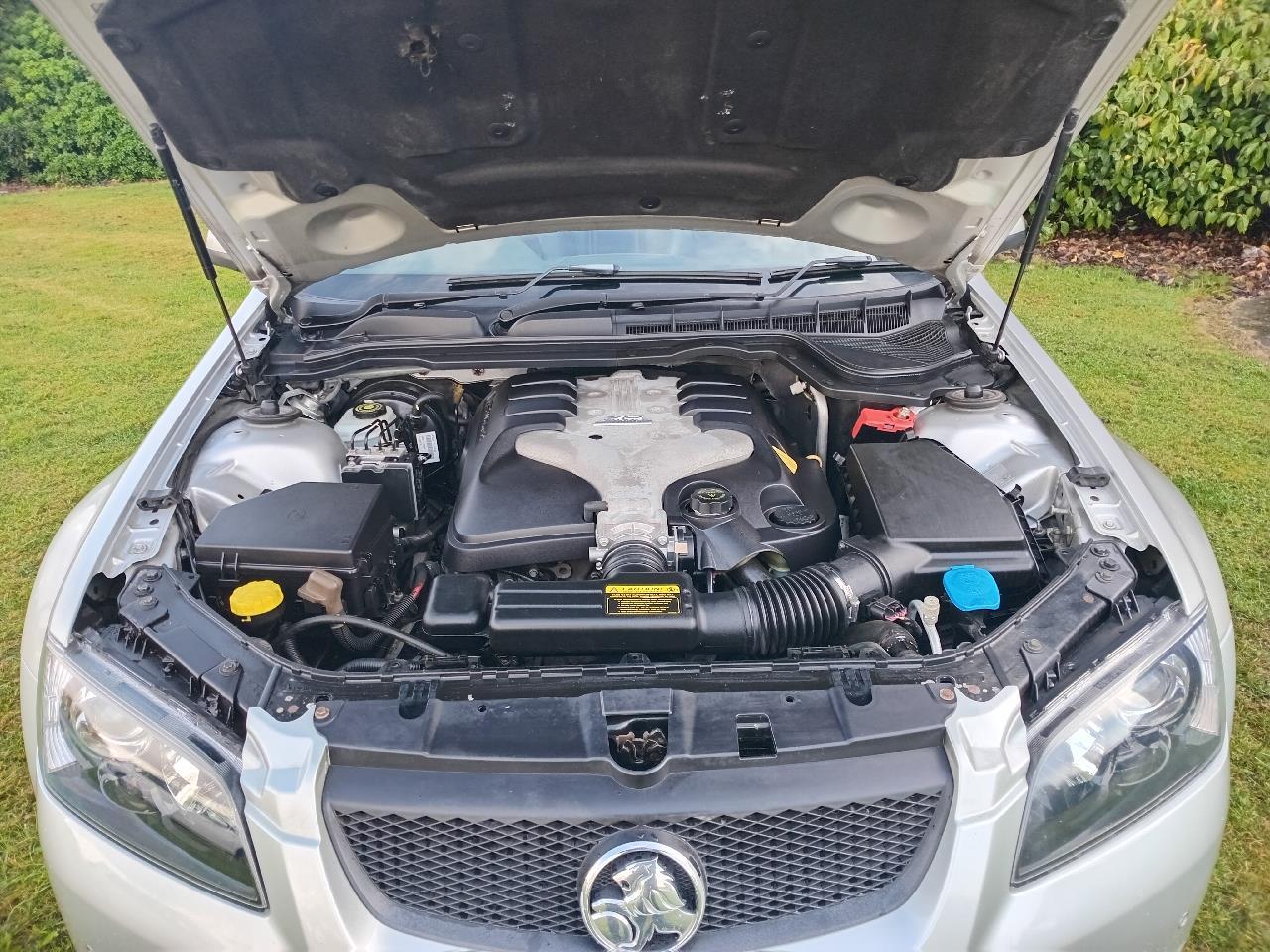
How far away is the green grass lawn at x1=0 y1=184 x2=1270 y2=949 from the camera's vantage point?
2346 mm

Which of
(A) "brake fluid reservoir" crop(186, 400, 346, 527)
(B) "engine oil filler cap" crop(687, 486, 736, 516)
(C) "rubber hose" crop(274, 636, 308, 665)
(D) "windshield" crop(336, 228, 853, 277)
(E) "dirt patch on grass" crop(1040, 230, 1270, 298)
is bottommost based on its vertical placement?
(E) "dirt patch on grass" crop(1040, 230, 1270, 298)

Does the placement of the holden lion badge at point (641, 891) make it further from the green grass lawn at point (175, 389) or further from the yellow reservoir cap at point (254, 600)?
the green grass lawn at point (175, 389)

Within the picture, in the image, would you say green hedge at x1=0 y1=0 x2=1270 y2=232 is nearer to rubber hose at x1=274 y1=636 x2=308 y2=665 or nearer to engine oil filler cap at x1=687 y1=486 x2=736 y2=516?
rubber hose at x1=274 y1=636 x2=308 y2=665

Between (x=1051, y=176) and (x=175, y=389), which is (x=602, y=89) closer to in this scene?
(x=1051, y=176)

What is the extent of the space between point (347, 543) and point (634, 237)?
4.40 feet

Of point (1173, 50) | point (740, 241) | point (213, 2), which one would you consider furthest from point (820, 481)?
point (1173, 50)

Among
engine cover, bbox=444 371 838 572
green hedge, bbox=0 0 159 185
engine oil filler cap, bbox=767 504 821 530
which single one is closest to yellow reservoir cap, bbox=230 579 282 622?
engine cover, bbox=444 371 838 572

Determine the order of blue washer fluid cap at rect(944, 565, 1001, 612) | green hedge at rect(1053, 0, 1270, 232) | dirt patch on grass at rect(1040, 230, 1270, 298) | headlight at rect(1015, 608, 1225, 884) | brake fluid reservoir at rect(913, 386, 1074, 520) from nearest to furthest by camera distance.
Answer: headlight at rect(1015, 608, 1225, 884), blue washer fluid cap at rect(944, 565, 1001, 612), brake fluid reservoir at rect(913, 386, 1074, 520), green hedge at rect(1053, 0, 1270, 232), dirt patch on grass at rect(1040, 230, 1270, 298)

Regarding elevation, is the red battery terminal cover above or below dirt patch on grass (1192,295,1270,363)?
above

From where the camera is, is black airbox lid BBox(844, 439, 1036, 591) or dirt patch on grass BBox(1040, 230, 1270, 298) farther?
dirt patch on grass BBox(1040, 230, 1270, 298)

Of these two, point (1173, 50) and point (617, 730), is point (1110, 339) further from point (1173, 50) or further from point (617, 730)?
point (617, 730)

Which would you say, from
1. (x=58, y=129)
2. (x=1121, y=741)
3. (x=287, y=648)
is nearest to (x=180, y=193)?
(x=287, y=648)

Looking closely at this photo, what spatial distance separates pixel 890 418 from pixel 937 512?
0.60 meters

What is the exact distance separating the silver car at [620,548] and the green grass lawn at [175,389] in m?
1.00
